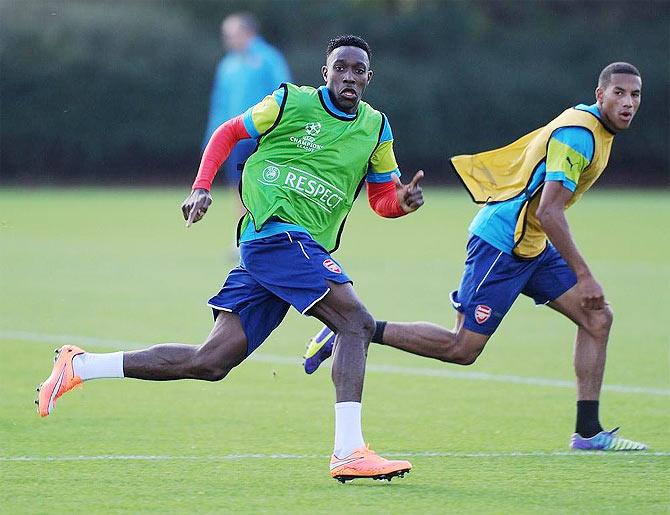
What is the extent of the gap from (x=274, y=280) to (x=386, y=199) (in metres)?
0.93

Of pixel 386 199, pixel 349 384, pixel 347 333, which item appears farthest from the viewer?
pixel 386 199

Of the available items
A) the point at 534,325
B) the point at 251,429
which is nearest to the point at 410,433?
the point at 251,429

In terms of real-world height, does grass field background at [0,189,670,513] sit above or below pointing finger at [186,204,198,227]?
below

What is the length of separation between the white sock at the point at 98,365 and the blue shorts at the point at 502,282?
219 cm

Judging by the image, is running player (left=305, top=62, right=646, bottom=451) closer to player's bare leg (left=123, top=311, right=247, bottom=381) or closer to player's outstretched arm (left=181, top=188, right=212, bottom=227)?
player's bare leg (left=123, top=311, right=247, bottom=381)

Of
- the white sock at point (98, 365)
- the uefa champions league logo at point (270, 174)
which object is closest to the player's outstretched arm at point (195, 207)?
the uefa champions league logo at point (270, 174)

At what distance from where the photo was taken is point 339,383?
22.9ft

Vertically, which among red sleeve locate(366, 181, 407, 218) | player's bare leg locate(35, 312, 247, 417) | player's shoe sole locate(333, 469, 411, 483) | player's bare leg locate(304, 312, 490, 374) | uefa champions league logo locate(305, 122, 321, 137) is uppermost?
uefa champions league logo locate(305, 122, 321, 137)

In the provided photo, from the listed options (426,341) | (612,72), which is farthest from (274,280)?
(612,72)

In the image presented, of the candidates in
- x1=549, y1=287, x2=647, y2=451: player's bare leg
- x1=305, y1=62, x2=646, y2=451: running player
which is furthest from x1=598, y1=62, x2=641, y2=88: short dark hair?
x1=549, y1=287, x2=647, y2=451: player's bare leg

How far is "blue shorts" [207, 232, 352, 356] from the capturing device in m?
7.13

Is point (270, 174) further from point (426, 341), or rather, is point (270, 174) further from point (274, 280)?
point (426, 341)

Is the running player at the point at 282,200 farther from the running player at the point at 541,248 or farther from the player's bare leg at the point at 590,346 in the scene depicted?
the player's bare leg at the point at 590,346

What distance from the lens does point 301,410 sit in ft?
30.3
